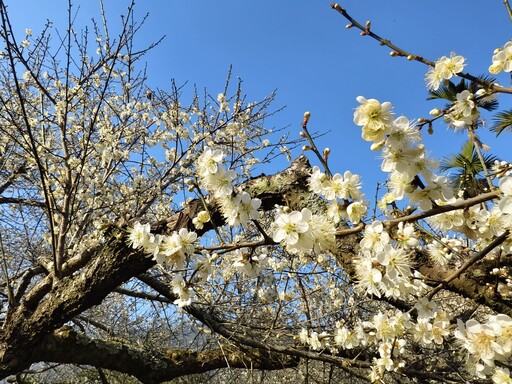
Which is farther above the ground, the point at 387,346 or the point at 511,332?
the point at 387,346

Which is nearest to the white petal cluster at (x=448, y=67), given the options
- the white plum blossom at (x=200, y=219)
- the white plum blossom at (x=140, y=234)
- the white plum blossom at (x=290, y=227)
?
the white plum blossom at (x=290, y=227)

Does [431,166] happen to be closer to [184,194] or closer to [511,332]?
[511,332]

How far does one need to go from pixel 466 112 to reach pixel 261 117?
4271mm

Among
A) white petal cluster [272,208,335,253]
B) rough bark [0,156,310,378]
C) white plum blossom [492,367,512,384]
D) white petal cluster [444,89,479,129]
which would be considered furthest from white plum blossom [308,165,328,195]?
rough bark [0,156,310,378]

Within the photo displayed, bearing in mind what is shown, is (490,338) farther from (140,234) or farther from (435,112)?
(140,234)

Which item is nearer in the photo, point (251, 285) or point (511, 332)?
point (511, 332)

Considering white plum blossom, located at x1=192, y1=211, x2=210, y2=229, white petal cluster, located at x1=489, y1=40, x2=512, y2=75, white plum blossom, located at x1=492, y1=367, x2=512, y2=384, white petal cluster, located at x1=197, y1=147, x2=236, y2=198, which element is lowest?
white plum blossom, located at x1=492, y1=367, x2=512, y2=384

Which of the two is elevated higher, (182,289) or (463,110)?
(463,110)

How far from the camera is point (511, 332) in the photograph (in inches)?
43.8

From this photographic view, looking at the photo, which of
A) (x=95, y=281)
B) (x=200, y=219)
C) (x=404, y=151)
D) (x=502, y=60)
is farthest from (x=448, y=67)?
(x=95, y=281)

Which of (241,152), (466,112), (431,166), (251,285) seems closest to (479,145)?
(466,112)

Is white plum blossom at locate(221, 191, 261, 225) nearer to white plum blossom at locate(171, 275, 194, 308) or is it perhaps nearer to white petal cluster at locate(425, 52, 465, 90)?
white plum blossom at locate(171, 275, 194, 308)

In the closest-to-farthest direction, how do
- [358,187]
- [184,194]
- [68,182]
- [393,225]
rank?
[393,225] → [358,187] → [68,182] → [184,194]

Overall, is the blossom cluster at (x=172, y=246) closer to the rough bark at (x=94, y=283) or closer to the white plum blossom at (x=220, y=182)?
the white plum blossom at (x=220, y=182)
